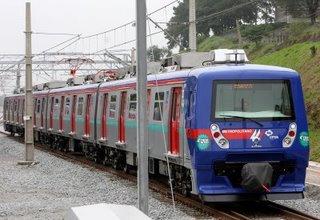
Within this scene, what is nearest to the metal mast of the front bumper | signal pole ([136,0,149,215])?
the front bumper

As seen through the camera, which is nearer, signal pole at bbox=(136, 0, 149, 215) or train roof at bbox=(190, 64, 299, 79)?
signal pole at bbox=(136, 0, 149, 215)

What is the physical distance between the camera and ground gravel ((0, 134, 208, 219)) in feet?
39.7

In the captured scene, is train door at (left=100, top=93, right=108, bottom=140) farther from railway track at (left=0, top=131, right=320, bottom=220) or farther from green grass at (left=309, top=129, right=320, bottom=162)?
green grass at (left=309, top=129, right=320, bottom=162)

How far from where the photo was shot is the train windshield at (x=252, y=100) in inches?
472

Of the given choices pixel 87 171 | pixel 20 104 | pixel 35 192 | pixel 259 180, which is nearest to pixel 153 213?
pixel 259 180

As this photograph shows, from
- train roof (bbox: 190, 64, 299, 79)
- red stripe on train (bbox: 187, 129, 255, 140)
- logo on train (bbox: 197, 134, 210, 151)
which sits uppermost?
train roof (bbox: 190, 64, 299, 79)

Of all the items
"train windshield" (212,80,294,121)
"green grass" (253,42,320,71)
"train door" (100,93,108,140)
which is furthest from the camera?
"green grass" (253,42,320,71)

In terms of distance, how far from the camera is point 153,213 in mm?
11906

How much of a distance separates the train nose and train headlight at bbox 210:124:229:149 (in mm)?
491

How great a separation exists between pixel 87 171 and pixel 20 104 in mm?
19195

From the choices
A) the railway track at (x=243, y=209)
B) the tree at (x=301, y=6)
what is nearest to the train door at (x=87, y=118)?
the railway track at (x=243, y=209)

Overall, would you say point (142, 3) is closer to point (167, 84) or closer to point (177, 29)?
point (167, 84)

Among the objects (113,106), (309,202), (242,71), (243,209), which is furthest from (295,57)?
(242,71)

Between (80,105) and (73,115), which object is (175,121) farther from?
(73,115)
